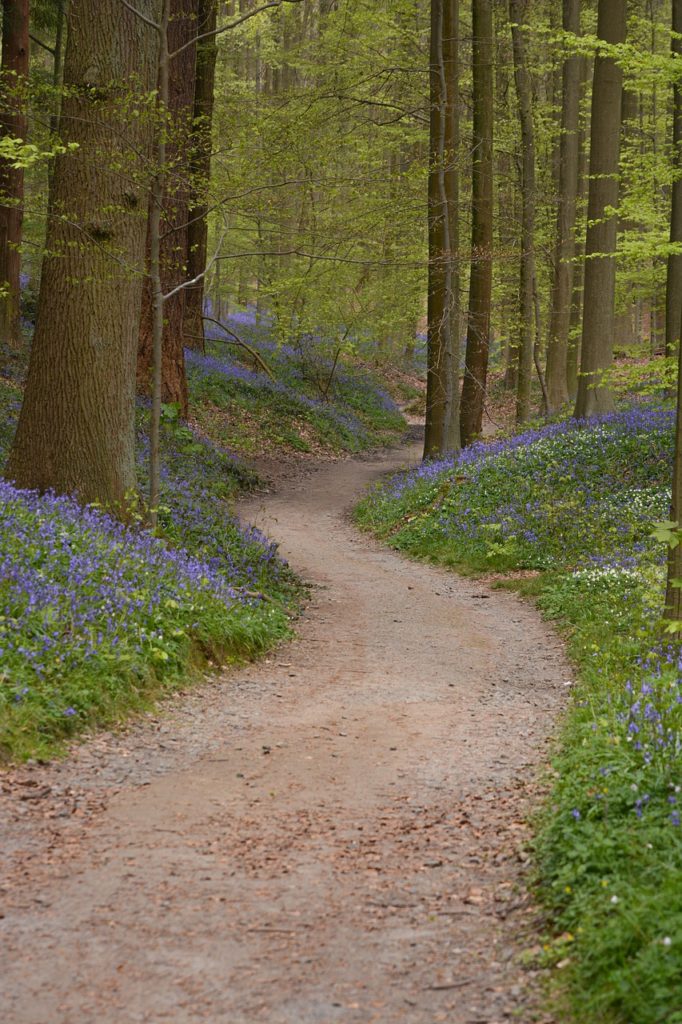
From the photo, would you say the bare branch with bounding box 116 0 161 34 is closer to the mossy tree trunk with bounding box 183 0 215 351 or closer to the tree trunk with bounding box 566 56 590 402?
the mossy tree trunk with bounding box 183 0 215 351

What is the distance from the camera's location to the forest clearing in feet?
12.0

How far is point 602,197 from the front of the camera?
54.7ft

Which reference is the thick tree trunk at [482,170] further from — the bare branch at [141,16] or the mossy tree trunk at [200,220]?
the bare branch at [141,16]

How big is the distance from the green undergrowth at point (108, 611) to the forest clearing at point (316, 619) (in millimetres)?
35

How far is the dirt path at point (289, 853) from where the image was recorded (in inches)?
134

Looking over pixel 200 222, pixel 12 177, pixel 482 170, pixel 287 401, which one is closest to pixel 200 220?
pixel 200 222

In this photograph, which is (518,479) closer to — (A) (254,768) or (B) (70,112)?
(B) (70,112)

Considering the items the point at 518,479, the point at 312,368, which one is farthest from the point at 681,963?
the point at 312,368

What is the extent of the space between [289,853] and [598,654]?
12.5 feet

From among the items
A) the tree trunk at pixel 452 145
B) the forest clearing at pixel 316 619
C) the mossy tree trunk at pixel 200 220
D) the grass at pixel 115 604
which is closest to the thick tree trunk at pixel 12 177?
the forest clearing at pixel 316 619

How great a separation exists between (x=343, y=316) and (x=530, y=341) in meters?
6.01

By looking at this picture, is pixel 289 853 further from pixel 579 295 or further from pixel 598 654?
pixel 579 295

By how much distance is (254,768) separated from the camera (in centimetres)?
571

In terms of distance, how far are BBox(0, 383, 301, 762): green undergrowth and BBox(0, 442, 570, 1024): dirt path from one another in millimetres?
269
